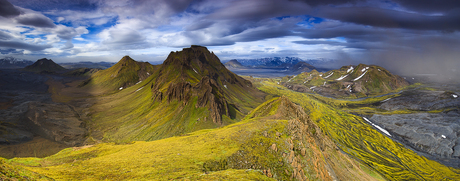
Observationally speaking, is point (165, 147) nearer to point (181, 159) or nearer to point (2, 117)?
point (181, 159)

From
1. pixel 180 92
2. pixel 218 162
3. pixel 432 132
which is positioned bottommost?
pixel 432 132

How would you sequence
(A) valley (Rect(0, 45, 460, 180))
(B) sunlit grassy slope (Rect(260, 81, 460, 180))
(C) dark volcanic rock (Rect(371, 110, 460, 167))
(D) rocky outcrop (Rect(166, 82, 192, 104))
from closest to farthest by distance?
(A) valley (Rect(0, 45, 460, 180)), (B) sunlit grassy slope (Rect(260, 81, 460, 180)), (C) dark volcanic rock (Rect(371, 110, 460, 167)), (D) rocky outcrop (Rect(166, 82, 192, 104))

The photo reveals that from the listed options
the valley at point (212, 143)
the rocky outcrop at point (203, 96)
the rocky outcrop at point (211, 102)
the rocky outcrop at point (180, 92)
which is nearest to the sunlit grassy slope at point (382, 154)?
the valley at point (212, 143)

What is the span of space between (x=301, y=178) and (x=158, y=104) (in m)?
158

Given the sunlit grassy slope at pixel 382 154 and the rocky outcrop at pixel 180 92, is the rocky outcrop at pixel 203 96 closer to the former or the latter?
the rocky outcrop at pixel 180 92

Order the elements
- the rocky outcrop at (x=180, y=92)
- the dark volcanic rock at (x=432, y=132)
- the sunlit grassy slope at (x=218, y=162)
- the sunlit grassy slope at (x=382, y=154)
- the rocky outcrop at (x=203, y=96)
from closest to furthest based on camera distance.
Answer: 1. the sunlit grassy slope at (x=218, y=162)
2. the sunlit grassy slope at (x=382, y=154)
3. the dark volcanic rock at (x=432, y=132)
4. the rocky outcrop at (x=203, y=96)
5. the rocky outcrop at (x=180, y=92)

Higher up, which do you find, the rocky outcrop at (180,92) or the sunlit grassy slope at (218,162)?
the rocky outcrop at (180,92)

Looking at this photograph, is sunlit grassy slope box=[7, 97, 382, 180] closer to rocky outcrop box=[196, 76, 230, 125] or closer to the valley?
the valley

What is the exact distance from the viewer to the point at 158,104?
172125 mm

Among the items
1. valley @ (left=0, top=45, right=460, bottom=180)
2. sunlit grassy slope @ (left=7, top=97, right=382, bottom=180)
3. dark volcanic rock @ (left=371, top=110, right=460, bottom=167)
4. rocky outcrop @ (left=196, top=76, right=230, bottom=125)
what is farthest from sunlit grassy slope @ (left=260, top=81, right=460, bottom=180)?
rocky outcrop @ (left=196, top=76, right=230, bottom=125)

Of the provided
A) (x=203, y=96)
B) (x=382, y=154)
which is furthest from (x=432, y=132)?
(x=203, y=96)

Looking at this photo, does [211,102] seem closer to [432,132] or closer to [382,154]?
[382,154]

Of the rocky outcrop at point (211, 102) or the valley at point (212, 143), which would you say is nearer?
the valley at point (212, 143)

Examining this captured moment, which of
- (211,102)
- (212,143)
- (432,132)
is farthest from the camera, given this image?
(432,132)
